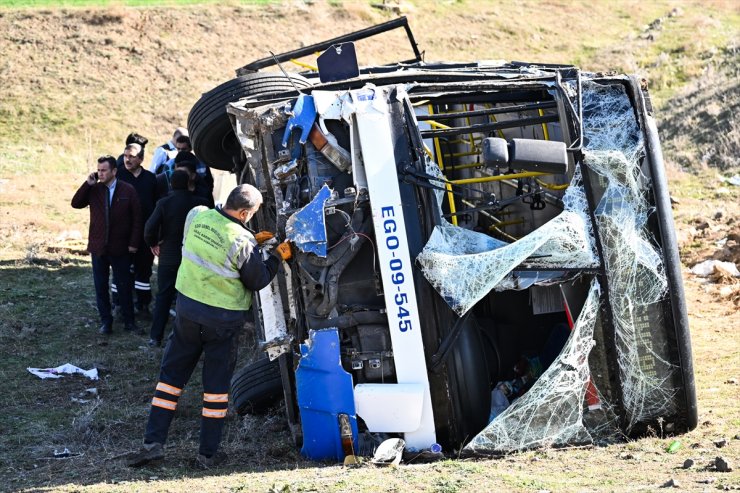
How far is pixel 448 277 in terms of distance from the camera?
5.72 metres

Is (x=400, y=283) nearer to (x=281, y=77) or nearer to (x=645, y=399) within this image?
(x=645, y=399)

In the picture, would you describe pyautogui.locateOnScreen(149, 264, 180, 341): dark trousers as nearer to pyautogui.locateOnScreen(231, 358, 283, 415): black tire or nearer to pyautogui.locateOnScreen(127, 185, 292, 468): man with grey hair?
pyautogui.locateOnScreen(231, 358, 283, 415): black tire

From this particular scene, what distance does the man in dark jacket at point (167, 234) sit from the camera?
345 inches

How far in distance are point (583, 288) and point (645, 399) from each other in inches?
27.8

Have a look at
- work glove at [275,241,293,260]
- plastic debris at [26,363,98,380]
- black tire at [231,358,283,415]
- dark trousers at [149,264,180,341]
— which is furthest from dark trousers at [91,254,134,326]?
work glove at [275,241,293,260]

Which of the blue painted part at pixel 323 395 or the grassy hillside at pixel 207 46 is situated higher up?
the grassy hillside at pixel 207 46

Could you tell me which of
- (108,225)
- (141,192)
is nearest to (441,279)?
(108,225)

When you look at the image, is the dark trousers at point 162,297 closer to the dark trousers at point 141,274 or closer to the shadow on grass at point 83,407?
the shadow on grass at point 83,407

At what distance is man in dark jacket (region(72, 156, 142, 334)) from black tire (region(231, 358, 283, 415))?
8.76 ft

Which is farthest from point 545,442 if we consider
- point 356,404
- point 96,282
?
point 96,282

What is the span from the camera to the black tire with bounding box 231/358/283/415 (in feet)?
22.6

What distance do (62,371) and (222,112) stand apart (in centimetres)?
259

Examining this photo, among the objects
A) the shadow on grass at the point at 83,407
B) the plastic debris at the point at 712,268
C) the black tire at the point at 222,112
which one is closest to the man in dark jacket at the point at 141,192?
the shadow on grass at the point at 83,407

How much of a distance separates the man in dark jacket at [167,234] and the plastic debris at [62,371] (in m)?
0.88
